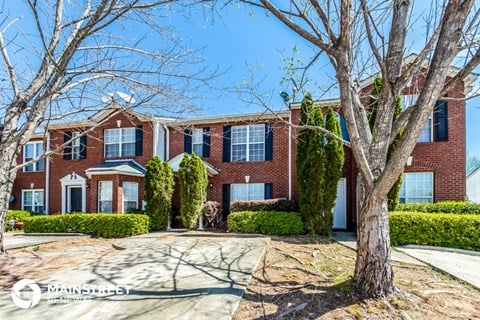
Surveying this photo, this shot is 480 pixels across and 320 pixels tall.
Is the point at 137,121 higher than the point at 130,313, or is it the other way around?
the point at 137,121

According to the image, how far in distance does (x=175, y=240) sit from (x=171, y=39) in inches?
254

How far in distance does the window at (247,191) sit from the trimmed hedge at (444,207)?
19.2ft

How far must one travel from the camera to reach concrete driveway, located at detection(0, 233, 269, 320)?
14.0 feet

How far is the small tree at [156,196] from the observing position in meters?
12.9

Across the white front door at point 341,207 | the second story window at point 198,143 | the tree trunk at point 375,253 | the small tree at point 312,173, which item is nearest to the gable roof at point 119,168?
the second story window at point 198,143

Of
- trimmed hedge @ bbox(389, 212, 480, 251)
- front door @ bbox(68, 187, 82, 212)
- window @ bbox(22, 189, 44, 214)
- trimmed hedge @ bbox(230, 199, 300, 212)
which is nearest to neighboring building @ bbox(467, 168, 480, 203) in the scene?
trimmed hedge @ bbox(389, 212, 480, 251)

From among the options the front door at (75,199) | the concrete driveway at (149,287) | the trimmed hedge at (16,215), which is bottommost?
the trimmed hedge at (16,215)

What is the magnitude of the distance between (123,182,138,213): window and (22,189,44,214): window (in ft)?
20.9

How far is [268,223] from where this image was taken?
36.6ft

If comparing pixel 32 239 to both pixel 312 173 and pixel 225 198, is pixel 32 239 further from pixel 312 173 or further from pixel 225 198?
pixel 312 173

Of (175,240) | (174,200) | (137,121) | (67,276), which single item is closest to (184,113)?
(67,276)

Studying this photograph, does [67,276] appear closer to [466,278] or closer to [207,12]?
[207,12]

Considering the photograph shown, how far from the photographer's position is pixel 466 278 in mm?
5824

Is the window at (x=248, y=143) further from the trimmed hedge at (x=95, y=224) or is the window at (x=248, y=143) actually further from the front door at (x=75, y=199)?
the front door at (x=75, y=199)
